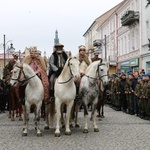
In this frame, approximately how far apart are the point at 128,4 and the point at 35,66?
34.4 meters

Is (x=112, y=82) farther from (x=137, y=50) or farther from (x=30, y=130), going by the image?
(x=137, y=50)

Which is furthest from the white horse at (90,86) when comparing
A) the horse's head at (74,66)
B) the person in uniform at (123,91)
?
the person in uniform at (123,91)

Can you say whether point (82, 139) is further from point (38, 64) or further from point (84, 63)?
point (84, 63)

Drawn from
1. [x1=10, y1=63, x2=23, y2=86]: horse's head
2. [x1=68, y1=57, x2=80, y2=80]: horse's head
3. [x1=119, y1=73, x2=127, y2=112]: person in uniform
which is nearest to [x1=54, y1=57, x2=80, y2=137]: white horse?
[x1=68, y1=57, x2=80, y2=80]: horse's head

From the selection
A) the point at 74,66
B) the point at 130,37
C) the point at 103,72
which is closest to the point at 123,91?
the point at 103,72

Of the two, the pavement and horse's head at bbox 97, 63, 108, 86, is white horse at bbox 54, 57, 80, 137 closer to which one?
the pavement

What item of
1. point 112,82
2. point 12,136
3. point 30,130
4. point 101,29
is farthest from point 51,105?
point 101,29

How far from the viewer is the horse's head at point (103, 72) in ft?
33.7

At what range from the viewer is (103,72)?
1038 cm

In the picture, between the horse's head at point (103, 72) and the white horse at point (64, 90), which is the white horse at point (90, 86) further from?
the white horse at point (64, 90)

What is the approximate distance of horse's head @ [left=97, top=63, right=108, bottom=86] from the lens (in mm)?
10266

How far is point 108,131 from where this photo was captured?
1079 cm

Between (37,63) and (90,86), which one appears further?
(37,63)

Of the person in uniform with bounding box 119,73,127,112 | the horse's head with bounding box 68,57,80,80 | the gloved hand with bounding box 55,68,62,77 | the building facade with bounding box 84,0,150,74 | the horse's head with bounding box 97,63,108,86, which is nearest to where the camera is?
the horse's head with bounding box 68,57,80,80
